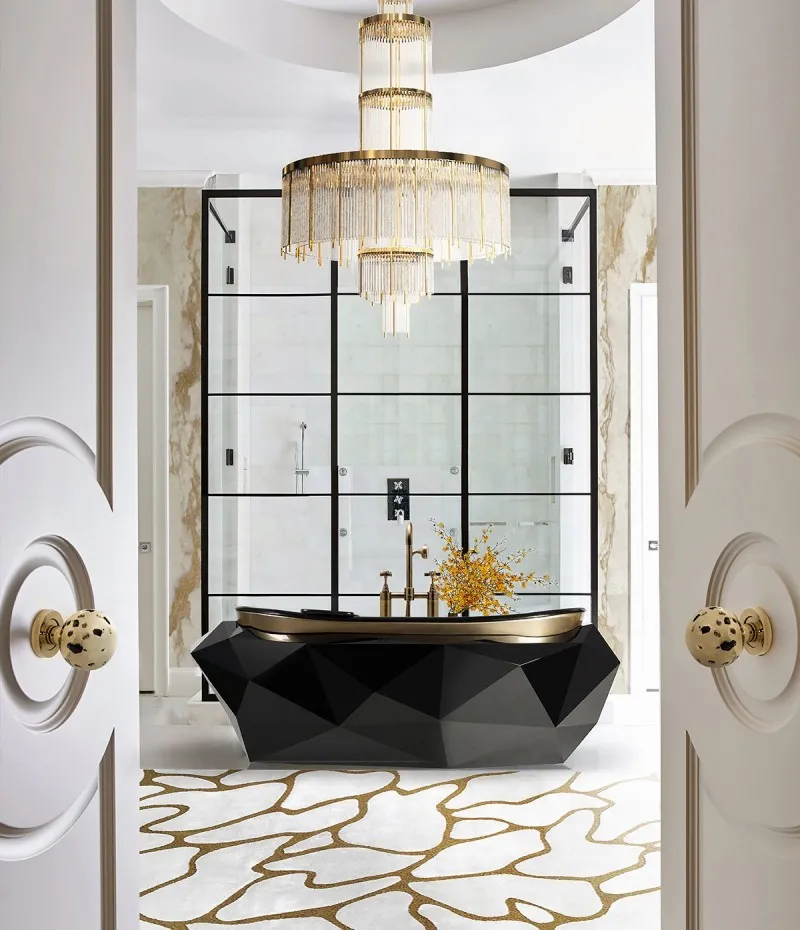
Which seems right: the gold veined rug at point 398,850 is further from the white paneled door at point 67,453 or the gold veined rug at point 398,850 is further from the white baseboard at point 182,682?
the white paneled door at point 67,453

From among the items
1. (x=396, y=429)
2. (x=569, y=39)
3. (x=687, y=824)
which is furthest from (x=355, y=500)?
(x=687, y=824)

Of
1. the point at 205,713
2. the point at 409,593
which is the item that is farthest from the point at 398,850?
the point at 205,713

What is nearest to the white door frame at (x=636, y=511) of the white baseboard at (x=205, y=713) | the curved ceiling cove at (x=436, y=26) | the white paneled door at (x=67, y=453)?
the curved ceiling cove at (x=436, y=26)

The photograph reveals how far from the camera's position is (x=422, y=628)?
350 centimetres

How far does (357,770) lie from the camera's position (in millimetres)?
3580

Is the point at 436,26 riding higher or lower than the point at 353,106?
higher

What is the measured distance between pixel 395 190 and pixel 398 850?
2021mm

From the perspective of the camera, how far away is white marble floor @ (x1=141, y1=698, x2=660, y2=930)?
2.34 m

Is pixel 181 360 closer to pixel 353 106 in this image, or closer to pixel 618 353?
pixel 353 106

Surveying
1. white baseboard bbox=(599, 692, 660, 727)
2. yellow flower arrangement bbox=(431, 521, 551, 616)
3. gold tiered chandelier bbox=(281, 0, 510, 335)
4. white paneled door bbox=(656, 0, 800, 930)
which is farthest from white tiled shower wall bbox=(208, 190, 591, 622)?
white paneled door bbox=(656, 0, 800, 930)

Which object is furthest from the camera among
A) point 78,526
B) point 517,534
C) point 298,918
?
point 517,534

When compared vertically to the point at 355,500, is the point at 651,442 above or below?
above

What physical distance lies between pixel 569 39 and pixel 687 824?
2902mm

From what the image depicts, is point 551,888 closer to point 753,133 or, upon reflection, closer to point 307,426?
point 753,133
